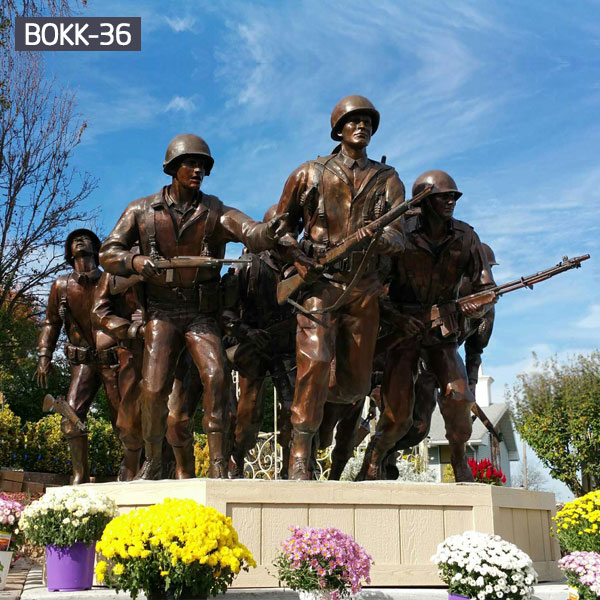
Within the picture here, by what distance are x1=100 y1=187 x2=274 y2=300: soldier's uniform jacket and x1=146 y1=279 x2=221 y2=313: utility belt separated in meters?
0.01

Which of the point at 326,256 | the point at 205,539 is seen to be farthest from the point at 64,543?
the point at 326,256

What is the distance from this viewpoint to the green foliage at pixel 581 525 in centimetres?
718

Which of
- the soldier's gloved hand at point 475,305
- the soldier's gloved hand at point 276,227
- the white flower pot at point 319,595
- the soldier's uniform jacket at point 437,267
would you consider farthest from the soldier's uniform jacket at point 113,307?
the white flower pot at point 319,595

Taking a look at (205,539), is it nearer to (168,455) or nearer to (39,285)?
(168,455)

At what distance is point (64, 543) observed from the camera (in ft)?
19.1

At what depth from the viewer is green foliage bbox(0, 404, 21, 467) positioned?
17.5 metres

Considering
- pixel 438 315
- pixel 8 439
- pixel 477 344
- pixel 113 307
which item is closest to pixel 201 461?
pixel 8 439

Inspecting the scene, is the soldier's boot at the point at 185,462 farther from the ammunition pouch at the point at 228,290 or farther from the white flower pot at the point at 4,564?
the white flower pot at the point at 4,564

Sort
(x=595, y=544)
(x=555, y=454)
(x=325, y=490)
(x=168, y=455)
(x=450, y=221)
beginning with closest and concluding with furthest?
(x=325, y=490)
(x=595, y=544)
(x=450, y=221)
(x=168, y=455)
(x=555, y=454)

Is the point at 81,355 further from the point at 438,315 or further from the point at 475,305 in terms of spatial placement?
the point at 475,305

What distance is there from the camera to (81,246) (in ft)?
34.2

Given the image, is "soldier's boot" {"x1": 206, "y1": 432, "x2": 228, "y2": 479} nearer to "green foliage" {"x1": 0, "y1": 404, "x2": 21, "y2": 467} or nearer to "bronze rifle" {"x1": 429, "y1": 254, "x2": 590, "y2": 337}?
"bronze rifle" {"x1": 429, "y1": 254, "x2": 590, "y2": 337}

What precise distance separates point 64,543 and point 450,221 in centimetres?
454

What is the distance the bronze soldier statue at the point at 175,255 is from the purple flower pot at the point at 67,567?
160 centimetres
